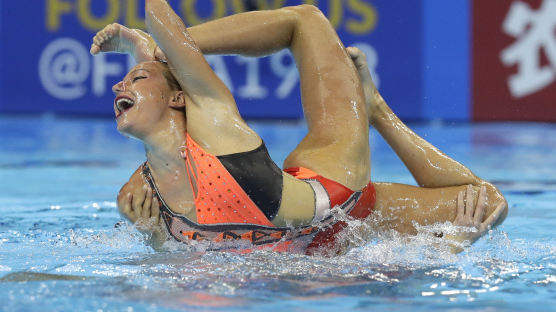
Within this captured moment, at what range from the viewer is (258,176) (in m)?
3.00

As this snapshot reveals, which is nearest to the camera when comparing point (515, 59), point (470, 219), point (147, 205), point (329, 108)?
point (147, 205)

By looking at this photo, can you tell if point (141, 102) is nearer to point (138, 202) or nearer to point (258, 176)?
point (138, 202)

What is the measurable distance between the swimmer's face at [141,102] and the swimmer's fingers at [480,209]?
1.37 m

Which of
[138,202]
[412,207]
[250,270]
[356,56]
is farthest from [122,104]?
[412,207]

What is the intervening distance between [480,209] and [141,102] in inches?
58.9

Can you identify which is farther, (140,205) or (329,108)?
(329,108)

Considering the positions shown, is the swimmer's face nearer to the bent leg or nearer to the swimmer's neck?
the swimmer's neck

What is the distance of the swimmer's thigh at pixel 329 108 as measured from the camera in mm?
3367

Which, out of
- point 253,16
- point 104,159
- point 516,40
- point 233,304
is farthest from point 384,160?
point 233,304

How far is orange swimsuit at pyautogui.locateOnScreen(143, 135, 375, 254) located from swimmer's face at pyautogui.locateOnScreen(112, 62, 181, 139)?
0.16 m

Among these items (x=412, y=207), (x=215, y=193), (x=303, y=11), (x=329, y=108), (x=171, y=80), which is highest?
(x=303, y=11)

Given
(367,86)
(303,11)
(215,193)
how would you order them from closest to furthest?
(215,193)
(303,11)
(367,86)

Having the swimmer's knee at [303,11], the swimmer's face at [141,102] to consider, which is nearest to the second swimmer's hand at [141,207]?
the swimmer's face at [141,102]

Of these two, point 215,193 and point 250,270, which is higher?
point 215,193
